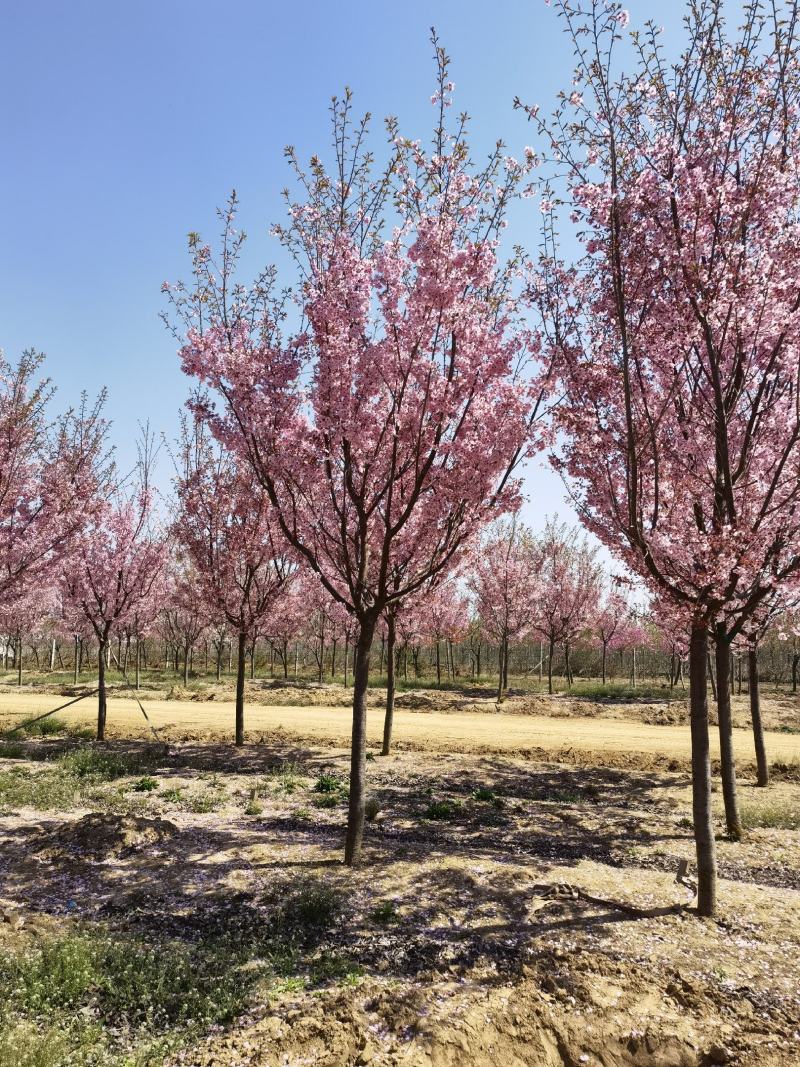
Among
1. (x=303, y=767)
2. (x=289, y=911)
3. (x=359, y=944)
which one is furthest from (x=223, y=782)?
(x=359, y=944)

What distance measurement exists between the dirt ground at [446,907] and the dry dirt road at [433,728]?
175 inches

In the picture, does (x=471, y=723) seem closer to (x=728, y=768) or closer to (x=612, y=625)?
(x=728, y=768)

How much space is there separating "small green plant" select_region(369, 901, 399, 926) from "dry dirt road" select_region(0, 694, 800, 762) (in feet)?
37.6

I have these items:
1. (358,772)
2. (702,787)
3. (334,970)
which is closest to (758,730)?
(702,787)

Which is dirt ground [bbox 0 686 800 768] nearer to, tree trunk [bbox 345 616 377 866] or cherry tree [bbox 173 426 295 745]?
cherry tree [bbox 173 426 295 745]

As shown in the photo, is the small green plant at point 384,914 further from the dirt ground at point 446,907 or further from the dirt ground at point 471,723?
the dirt ground at point 471,723

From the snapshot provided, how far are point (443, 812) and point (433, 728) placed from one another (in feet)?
34.5

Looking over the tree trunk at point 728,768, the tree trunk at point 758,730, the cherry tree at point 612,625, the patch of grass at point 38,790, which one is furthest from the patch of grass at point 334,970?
the cherry tree at point 612,625

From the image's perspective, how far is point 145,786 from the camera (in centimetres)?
1182

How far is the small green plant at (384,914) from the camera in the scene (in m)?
6.55

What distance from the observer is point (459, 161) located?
23.8ft

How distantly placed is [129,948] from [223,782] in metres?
6.94

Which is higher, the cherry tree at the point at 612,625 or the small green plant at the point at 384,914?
the cherry tree at the point at 612,625

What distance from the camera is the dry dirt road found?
18469mm
